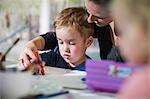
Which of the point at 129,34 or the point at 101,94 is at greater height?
the point at 129,34

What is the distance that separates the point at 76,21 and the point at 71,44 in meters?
0.10

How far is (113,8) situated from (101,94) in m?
0.23

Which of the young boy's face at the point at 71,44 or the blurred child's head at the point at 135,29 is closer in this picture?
the blurred child's head at the point at 135,29

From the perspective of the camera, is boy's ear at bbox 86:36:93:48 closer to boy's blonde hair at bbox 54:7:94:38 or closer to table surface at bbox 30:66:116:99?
boy's blonde hair at bbox 54:7:94:38

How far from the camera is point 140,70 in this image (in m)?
0.42

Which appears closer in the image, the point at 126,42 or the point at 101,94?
the point at 126,42

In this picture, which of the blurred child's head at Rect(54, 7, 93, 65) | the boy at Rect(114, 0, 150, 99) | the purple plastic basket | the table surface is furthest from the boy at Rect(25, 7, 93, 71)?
the boy at Rect(114, 0, 150, 99)

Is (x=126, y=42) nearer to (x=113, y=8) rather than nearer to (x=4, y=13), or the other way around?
(x=113, y=8)

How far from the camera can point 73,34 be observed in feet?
3.92

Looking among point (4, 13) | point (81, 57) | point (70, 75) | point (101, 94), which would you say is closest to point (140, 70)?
point (101, 94)

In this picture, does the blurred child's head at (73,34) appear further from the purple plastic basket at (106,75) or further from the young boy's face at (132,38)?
the young boy's face at (132,38)

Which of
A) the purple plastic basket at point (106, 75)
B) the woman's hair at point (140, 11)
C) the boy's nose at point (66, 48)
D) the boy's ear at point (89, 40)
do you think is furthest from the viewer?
the boy's ear at point (89, 40)

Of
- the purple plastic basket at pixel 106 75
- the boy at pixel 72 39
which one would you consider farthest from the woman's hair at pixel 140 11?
the boy at pixel 72 39

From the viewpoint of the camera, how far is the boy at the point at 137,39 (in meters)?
0.40
